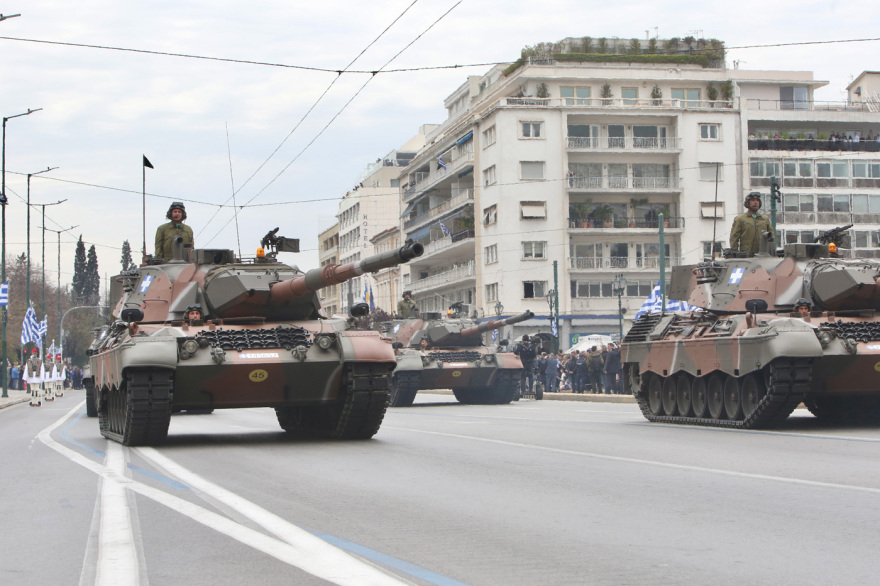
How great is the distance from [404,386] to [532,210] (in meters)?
36.9

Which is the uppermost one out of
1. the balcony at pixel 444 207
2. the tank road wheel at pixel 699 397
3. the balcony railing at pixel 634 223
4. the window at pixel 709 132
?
the window at pixel 709 132

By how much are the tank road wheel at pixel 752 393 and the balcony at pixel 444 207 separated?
52900mm

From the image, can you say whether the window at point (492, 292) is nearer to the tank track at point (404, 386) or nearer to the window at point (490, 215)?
the window at point (490, 215)

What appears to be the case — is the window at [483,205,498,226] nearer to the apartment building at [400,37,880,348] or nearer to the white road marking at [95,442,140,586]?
the apartment building at [400,37,880,348]

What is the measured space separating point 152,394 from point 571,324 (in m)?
51.7

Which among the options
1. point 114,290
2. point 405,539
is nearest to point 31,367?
point 114,290

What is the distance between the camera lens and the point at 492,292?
67250 millimetres

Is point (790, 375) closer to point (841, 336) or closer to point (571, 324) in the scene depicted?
point (841, 336)

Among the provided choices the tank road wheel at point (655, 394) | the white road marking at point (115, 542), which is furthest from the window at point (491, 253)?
the white road marking at point (115, 542)

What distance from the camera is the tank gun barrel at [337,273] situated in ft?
44.0

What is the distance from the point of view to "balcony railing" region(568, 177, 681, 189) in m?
66.3

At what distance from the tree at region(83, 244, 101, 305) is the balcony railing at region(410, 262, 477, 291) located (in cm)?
7057

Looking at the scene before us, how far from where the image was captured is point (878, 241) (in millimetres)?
67750

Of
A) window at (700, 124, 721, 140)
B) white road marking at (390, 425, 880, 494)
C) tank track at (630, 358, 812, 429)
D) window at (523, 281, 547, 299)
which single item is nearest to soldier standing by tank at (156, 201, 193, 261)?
white road marking at (390, 425, 880, 494)
